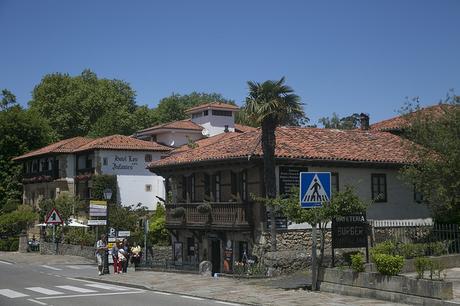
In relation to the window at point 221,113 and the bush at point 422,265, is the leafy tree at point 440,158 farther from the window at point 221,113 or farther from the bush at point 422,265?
the window at point 221,113

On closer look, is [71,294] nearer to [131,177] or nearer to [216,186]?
[216,186]

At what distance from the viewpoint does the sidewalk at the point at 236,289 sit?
15836 millimetres

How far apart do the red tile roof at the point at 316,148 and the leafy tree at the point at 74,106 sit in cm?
4609

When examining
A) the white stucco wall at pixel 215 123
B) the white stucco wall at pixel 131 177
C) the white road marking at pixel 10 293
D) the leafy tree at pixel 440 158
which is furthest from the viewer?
the white stucco wall at pixel 215 123

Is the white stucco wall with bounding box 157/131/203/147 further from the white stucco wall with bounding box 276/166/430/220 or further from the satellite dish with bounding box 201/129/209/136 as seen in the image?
the white stucco wall with bounding box 276/166/430/220

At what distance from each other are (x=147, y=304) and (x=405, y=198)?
1966cm

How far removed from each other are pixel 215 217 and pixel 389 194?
9.27m

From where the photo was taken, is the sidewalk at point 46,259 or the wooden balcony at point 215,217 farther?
the sidewalk at point 46,259

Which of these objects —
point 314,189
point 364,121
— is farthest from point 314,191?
point 364,121

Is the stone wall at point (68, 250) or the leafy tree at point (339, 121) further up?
the leafy tree at point (339, 121)

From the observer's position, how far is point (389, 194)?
3111cm

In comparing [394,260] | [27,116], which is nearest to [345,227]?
[394,260]

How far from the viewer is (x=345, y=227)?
728 inches

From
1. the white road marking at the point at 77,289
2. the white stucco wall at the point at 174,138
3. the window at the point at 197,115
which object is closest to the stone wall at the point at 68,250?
the white road marking at the point at 77,289
